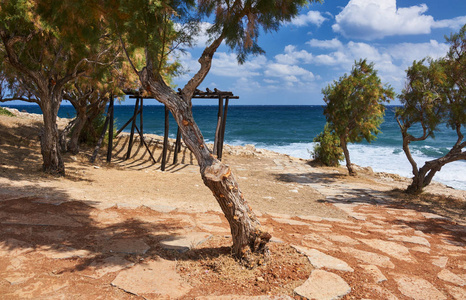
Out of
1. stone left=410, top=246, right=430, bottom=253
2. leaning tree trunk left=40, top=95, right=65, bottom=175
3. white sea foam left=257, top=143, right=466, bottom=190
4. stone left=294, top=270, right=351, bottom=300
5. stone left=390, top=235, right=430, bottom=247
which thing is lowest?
white sea foam left=257, top=143, right=466, bottom=190

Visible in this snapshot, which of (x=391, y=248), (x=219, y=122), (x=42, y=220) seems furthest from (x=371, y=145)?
(x=42, y=220)

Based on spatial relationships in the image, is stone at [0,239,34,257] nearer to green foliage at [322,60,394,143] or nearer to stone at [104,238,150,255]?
stone at [104,238,150,255]

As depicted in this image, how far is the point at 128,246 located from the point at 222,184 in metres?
1.46

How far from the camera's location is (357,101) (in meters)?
12.5

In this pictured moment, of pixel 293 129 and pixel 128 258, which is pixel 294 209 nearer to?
pixel 128 258

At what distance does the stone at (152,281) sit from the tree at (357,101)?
34.8 ft

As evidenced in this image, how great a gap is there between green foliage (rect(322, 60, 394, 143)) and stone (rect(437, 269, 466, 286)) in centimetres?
901

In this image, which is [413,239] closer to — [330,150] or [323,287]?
[323,287]

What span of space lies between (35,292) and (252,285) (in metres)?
1.93

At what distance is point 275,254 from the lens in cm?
400

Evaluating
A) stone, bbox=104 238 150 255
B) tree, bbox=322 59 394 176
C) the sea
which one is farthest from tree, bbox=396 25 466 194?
stone, bbox=104 238 150 255

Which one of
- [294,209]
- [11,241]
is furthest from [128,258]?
[294,209]

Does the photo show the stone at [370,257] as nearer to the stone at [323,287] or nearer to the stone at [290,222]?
the stone at [323,287]

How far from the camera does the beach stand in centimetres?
333
